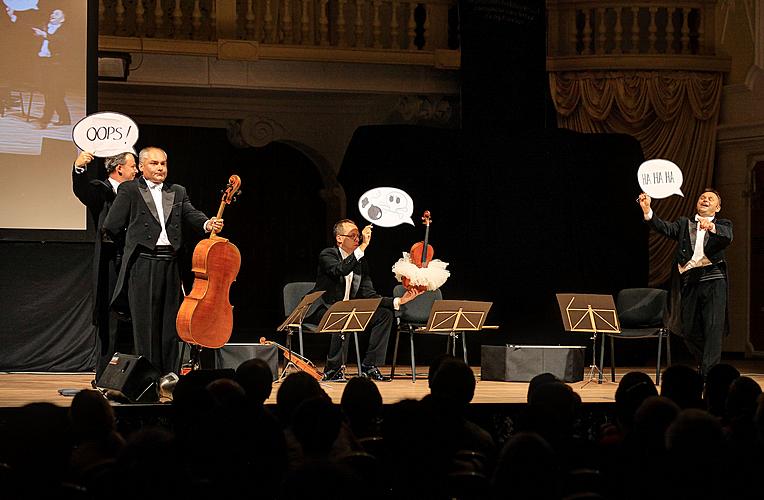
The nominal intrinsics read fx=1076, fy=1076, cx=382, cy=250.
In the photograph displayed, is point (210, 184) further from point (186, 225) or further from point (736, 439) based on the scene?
point (736, 439)

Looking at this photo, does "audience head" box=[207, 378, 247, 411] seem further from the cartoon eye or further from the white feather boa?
the cartoon eye

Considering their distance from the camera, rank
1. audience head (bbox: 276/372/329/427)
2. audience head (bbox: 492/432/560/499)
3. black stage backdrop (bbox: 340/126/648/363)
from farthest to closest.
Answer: black stage backdrop (bbox: 340/126/648/363) → audience head (bbox: 276/372/329/427) → audience head (bbox: 492/432/560/499)

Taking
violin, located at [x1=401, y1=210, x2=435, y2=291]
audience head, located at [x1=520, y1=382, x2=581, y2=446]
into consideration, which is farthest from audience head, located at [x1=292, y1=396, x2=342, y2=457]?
violin, located at [x1=401, y1=210, x2=435, y2=291]

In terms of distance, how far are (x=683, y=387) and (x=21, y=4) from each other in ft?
21.3

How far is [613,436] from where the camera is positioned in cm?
378

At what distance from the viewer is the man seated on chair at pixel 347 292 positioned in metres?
8.37

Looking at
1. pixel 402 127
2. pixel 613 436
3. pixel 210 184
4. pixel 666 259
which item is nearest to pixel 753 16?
pixel 666 259

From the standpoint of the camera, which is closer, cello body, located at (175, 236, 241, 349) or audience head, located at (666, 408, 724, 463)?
Result: audience head, located at (666, 408, 724, 463)

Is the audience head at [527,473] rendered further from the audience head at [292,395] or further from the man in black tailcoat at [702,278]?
the man in black tailcoat at [702,278]

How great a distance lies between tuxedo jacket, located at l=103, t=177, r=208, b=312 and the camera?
620 centimetres

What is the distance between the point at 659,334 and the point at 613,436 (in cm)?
492

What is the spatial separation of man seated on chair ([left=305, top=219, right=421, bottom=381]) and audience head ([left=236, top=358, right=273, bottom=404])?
3.85 metres

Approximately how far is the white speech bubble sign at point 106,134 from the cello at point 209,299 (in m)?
1.02

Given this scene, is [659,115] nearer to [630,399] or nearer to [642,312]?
[642,312]
